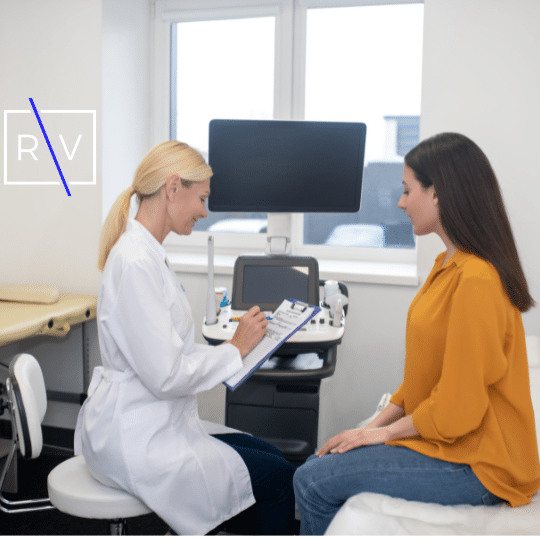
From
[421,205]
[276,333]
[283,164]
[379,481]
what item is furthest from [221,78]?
[379,481]

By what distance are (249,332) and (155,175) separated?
47 centimetres

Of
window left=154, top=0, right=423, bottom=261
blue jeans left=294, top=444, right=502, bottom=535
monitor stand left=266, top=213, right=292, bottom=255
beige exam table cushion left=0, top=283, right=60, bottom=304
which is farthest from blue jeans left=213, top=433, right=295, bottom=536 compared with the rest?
window left=154, top=0, right=423, bottom=261

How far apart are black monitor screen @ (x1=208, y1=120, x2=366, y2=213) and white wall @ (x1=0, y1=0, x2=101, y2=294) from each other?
867mm

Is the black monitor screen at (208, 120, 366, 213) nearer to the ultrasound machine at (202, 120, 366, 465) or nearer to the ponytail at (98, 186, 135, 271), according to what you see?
the ultrasound machine at (202, 120, 366, 465)

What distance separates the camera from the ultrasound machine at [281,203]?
197 cm

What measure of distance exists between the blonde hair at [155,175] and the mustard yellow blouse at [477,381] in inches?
25.5

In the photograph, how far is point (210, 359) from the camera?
53.6 inches

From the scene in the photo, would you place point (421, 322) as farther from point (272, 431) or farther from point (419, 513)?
point (272, 431)

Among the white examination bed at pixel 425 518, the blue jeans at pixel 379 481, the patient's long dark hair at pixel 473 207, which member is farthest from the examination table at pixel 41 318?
the patient's long dark hair at pixel 473 207

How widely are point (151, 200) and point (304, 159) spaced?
781mm

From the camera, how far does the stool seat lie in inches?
48.6

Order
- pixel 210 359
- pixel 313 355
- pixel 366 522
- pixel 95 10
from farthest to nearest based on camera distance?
pixel 95 10, pixel 313 355, pixel 210 359, pixel 366 522

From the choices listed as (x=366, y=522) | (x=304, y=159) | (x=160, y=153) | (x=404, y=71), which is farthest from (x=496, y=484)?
(x=404, y=71)

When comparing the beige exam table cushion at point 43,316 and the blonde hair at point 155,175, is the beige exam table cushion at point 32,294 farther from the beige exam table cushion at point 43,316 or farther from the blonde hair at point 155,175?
the blonde hair at point 155,175
